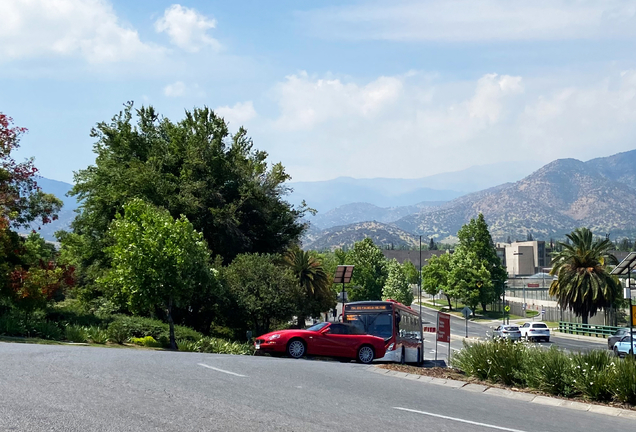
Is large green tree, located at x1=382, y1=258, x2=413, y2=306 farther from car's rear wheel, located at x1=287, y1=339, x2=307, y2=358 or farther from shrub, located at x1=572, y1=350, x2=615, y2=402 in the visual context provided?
shrub, located at x1=572, y1=350, x2=615, y2=402

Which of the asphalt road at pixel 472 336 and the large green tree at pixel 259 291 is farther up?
the large green tree at pixel 259 291

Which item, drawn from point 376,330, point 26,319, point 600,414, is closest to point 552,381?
point 600,414

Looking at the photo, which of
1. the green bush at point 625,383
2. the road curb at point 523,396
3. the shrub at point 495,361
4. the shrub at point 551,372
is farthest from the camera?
the shrub at point 495,361

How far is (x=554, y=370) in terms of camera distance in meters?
13.9

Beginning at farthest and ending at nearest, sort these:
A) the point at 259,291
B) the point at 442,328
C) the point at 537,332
Answer: 1. the point at 537,332
2. the point at 259,291
3. the point at 442,328

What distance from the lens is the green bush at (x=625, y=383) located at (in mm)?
12570

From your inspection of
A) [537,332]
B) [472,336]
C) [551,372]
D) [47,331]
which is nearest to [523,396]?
[551,372]

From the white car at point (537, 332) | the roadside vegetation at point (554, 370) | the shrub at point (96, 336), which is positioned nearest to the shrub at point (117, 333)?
the shrub at point (96, 336)

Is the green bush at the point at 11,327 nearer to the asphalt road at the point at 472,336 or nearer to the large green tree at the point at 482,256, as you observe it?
the asphalt road at the point at 472,336

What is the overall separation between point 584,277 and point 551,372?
50.3 m

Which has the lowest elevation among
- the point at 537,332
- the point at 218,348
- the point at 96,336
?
the point at 537,332

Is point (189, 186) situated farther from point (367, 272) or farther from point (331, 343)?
point (367, 272)

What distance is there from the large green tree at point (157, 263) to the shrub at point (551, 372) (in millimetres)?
18697

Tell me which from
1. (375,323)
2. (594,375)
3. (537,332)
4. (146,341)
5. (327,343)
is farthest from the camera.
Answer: (537,332)
